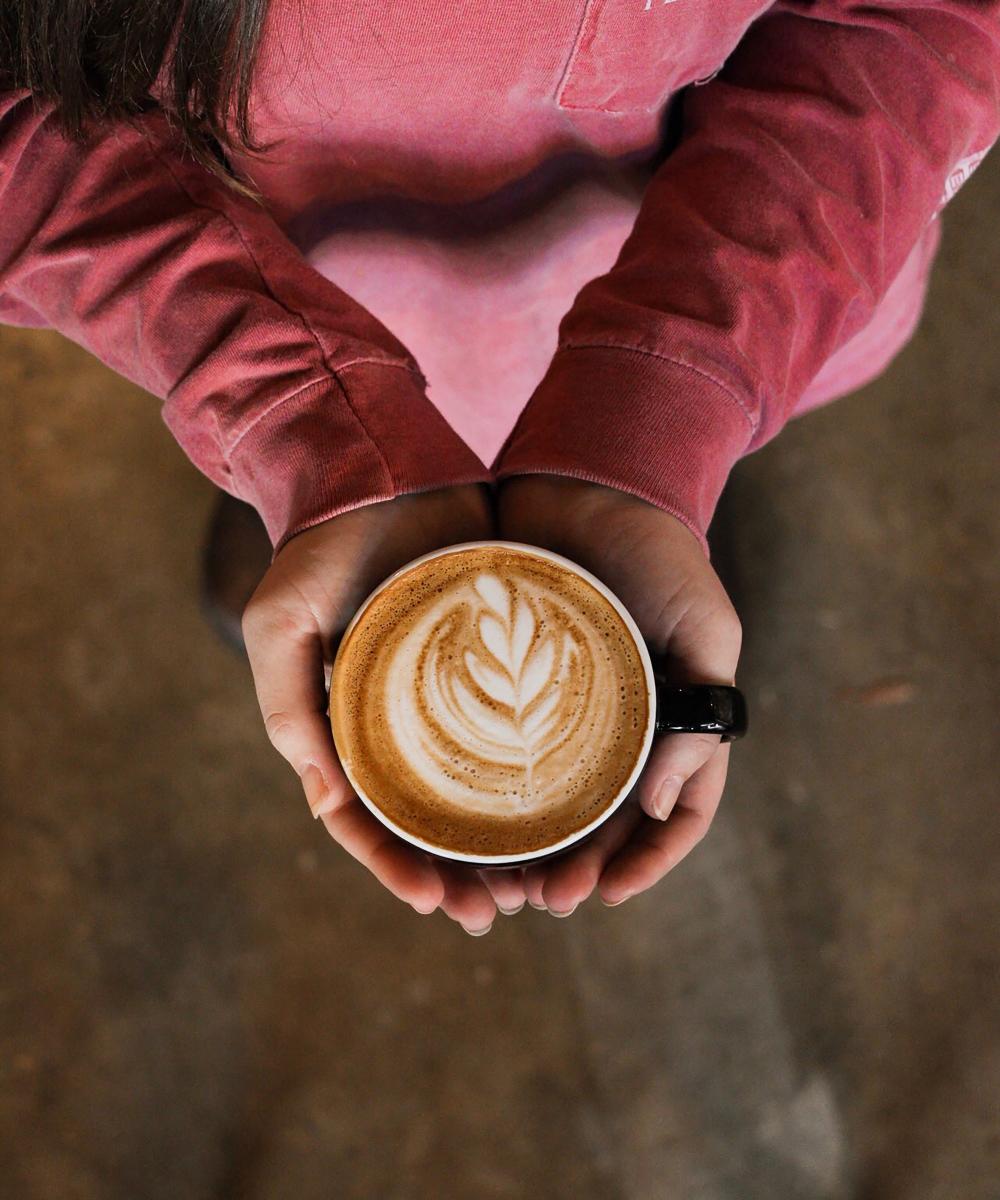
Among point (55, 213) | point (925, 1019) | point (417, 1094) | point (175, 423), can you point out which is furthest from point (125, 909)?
point (925, 1019)

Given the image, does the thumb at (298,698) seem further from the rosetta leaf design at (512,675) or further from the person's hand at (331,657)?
the rosetta leaf design at (512,675)

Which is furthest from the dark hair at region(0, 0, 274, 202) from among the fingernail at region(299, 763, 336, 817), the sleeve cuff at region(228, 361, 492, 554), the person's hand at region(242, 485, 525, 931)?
the fingernail at region(299, 763, 336, 817)

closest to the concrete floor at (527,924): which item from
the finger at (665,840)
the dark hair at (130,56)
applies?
the finger at (665,840)

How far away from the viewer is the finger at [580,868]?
2.40 ft

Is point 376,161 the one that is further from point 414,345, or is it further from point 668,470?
point 668,470

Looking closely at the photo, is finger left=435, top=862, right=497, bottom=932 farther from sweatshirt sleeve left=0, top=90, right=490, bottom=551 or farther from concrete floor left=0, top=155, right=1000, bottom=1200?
concrete floor left=0, top=155, right=1000, bottom=1200

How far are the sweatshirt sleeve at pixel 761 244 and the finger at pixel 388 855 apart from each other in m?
0.30

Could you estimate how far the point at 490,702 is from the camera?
726 mm

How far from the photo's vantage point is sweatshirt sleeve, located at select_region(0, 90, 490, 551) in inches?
29.7

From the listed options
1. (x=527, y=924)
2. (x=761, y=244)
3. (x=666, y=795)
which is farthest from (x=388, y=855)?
(x=527, y=924)

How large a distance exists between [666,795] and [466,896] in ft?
0.56

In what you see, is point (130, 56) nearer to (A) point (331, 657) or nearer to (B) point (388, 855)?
(A) point (331, 657)

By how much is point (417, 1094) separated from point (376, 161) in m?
1.28

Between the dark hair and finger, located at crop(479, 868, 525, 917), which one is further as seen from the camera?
finger, located at crop(479, 868, 525, 917)
